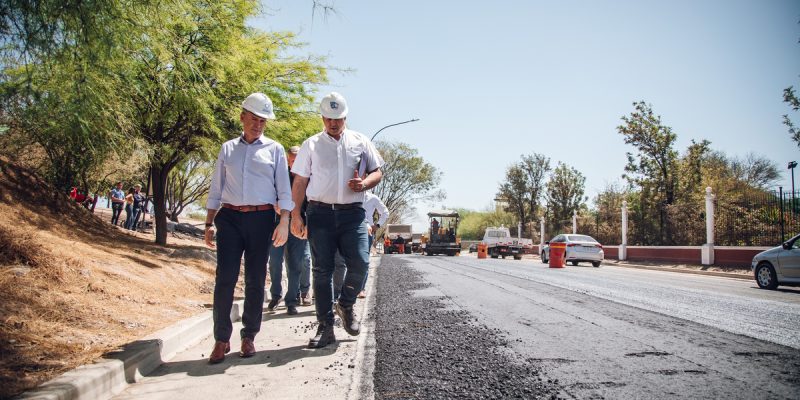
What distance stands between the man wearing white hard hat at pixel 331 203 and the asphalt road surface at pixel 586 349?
0.58 m

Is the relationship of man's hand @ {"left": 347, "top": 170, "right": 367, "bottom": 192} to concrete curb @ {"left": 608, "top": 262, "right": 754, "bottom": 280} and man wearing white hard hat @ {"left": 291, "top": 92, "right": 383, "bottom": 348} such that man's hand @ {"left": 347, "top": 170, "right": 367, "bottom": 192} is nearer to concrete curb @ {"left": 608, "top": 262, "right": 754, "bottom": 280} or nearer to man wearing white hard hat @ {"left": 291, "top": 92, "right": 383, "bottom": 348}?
man wearing white hard hat @ {"left": 291, "top": 92, "right": 383, "bottom": 348}

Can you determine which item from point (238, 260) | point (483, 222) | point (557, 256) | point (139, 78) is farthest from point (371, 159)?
point (483, 222)

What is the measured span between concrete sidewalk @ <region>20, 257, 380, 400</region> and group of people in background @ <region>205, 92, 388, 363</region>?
8.5 inches

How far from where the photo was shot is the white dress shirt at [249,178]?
426 centimetres

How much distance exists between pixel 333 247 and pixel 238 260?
79cm

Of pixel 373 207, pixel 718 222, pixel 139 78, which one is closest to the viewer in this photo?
pixel 373 207

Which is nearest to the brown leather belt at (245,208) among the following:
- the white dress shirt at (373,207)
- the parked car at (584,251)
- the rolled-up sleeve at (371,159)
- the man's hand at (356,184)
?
the man's hand at (356,184)

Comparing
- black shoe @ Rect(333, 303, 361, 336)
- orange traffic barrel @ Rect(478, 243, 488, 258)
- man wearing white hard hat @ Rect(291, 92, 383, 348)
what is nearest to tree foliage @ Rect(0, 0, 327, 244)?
man wearing white hard hat @ Rect(291, 92, 383, 348)

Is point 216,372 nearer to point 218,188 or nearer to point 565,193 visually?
point 218,188

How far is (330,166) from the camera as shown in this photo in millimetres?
4566

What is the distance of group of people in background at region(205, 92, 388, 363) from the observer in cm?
426

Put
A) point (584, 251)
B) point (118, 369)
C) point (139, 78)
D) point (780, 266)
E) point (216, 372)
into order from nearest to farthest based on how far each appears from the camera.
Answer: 1. point (118, 369)
2. point (216, 372)
3. point (139, 78)
4. point (780, 266)
5. point (584, 251)

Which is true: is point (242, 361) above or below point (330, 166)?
below

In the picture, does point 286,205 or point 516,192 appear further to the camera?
point 516,192
